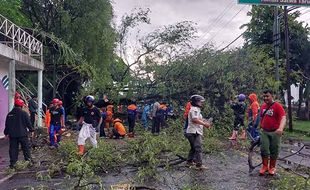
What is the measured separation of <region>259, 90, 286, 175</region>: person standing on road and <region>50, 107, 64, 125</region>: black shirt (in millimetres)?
6510

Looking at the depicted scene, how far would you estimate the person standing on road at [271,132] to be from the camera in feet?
27.4

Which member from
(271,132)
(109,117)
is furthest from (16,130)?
(109,117)

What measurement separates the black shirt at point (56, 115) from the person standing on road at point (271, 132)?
6510 mm

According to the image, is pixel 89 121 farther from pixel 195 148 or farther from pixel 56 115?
pixel 195 148

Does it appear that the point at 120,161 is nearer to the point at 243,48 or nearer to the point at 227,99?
the point at 227,99

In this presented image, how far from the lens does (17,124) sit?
31.7ft

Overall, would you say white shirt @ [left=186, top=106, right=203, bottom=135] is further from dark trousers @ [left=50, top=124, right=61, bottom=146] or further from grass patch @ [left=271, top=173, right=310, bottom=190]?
dark trousers @ [left=50, top=124, right=61, bottom=146]

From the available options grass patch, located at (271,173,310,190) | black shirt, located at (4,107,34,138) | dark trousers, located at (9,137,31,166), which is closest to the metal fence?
black shirt, located at (4,107,34,138)

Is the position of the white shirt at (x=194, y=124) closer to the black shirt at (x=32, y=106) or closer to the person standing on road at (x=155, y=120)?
the person standing on road at (x=155, y=120)

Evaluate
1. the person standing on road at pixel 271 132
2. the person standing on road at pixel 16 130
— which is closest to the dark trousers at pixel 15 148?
the person standing on road at pixel 16 130

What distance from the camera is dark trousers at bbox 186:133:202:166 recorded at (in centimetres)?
909

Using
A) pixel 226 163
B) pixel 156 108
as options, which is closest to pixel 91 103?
pixel 226 163

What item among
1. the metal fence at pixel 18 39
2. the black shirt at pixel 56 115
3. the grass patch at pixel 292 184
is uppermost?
the metal fence at pixel 18 39

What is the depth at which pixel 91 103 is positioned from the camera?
11078 mm
